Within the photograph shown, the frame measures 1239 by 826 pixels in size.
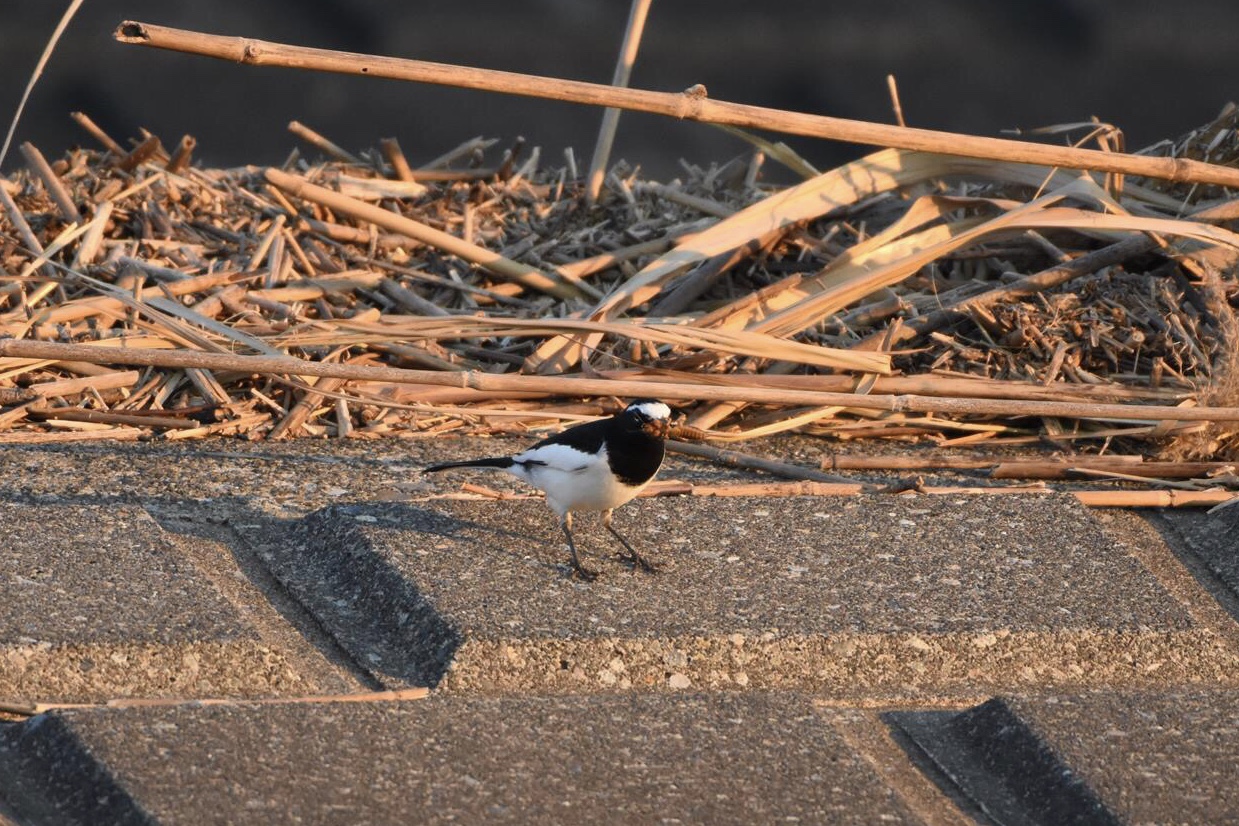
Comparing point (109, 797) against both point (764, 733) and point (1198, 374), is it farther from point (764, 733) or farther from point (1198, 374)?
point (1198, 374)

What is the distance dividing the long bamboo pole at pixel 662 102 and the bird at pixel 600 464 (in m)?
0.55

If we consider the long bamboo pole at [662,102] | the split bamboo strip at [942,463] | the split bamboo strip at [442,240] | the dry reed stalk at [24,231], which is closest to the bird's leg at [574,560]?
the split bamboo strip at [942,463]

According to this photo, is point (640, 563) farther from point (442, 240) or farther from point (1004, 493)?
point (442, 240)

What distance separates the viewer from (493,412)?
3.42 m

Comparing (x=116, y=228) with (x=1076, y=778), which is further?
(x=116, y=228)

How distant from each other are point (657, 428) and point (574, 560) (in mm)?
332

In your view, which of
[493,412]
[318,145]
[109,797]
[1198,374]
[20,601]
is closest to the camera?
[109,797]

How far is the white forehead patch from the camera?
319 cm

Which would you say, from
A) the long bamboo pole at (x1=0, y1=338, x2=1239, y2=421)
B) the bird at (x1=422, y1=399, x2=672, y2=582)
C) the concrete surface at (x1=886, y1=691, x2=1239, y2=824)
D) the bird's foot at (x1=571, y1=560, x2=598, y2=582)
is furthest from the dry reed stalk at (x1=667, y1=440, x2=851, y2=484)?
the concrete surface at (x1=886, y1=691, x2=1239, y2=824)

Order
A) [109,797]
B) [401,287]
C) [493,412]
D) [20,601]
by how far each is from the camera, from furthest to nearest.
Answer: [401,287] → [493,412] → [20,601] → [109,797]

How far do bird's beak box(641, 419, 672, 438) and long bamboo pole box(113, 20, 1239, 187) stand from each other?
0.54 meters

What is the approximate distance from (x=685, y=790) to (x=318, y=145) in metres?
3.15

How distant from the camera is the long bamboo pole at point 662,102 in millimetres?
2508

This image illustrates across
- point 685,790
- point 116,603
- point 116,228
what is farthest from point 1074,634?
point 116,228
